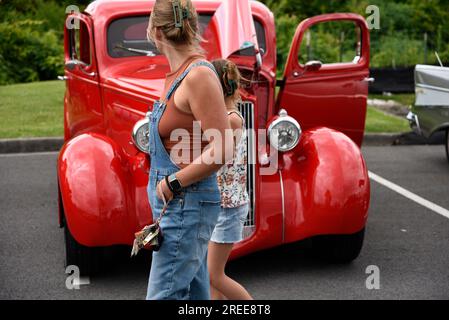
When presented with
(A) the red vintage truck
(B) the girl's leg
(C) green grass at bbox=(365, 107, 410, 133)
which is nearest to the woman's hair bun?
(B) the girl's leg

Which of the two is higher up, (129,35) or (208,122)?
(208,122)

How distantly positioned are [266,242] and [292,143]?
2.36 feet

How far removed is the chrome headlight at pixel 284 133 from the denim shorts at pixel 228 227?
148cm

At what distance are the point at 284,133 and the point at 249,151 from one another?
1.30 feet

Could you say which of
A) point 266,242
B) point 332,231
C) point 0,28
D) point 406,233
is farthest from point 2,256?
point 0,28

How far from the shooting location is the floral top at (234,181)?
4531 mm

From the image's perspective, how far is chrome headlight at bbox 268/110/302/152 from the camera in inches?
234

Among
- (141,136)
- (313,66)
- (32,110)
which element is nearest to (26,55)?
(32,110)

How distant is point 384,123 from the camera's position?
1330cm

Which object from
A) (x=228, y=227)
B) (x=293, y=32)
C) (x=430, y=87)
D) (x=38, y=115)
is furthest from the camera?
(x=293, y=32)

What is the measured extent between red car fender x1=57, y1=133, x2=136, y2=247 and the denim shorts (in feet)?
3.84

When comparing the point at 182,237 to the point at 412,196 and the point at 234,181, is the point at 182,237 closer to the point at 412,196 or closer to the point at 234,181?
the point at 234,181

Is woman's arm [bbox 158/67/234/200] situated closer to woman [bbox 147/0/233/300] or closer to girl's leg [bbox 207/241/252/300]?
woman [bbox 147/0/233/300]

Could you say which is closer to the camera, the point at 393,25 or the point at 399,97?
the point at 399,97
